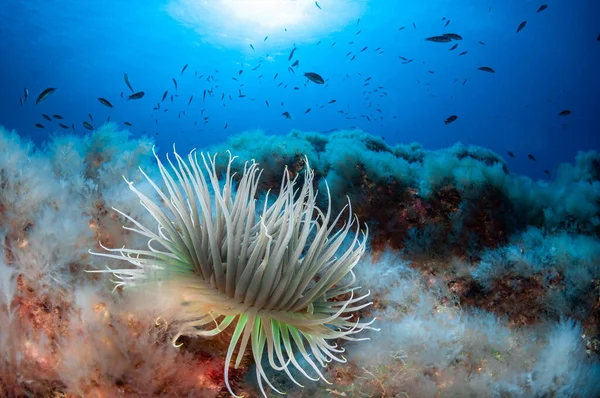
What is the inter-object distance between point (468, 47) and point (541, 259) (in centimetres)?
7379

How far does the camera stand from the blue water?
1905 inches

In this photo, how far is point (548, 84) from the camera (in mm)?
62906

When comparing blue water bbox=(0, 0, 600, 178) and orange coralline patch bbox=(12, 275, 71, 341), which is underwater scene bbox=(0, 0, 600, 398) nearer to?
orange coralline patch bbox=(12, 275, 71, 341)

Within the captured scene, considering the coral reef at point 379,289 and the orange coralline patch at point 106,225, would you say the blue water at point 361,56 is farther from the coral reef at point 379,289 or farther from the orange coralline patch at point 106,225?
the orange coralline patch at point 106,225

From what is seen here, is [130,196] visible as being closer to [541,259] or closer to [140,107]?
[541,259]

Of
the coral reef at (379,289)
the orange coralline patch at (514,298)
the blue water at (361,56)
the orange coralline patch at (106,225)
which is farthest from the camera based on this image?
the blue water at (361,56)

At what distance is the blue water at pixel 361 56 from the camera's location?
159 ft

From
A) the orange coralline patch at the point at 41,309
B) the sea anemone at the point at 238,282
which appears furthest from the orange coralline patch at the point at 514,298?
the orange coralline patch at the point at 41,309

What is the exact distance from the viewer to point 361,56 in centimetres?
7656

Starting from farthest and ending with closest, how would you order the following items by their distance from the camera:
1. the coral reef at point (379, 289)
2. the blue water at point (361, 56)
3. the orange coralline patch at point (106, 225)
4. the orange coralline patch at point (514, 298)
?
the blue water at point (361, 56) < the orange coralline patch at point (514, 298) < the orange coralline patch at point (106, 225) < the coral reef at point (379, 289)

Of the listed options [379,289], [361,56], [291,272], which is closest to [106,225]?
[291,272]

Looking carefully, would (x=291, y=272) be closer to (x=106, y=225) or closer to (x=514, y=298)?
(x=106, y=225)

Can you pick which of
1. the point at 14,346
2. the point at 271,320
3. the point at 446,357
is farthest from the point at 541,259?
the point at 14,346

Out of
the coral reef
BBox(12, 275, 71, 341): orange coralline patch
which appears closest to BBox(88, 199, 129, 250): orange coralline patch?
the coral reef
